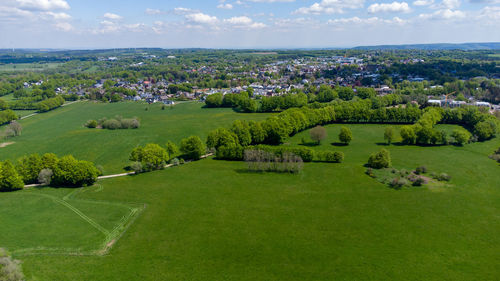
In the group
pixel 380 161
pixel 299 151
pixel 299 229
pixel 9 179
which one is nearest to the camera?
pixel 299 229

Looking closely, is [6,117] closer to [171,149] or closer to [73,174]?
[73,174]

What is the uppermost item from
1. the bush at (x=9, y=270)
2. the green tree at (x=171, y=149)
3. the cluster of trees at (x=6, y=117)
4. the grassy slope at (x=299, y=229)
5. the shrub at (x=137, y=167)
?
the cluster of trees at (x=6, y=117)

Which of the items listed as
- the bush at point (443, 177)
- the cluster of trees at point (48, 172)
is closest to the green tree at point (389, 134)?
the bush at point (443, 177)

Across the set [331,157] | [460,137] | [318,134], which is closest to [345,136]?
[318,134]

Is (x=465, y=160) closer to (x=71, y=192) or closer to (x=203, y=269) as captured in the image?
(x=203, y=269)

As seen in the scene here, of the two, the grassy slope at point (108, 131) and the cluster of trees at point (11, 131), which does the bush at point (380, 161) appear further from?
the cluster of trees at point (11, 131)

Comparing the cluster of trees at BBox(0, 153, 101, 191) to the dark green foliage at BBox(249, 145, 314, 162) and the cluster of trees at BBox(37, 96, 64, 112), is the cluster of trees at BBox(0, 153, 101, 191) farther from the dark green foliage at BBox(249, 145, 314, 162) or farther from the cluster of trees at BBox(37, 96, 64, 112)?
the cluster of trees at BBox(37, 96, 64, 112)

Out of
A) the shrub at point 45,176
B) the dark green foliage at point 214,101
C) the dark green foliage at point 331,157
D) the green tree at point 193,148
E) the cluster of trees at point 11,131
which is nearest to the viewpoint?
the shrub at point 45,176
